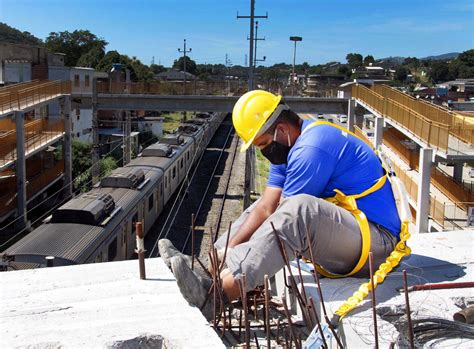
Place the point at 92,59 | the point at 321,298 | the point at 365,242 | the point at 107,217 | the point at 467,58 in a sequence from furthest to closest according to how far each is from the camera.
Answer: the point at 467,58 → the point at 92,59 → the point at 107,217 → the point at 365,242 → the point at 321,298

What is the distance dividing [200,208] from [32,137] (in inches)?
293

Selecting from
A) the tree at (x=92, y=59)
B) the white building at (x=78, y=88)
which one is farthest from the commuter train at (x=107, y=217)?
the tree at (x=92, y=59)

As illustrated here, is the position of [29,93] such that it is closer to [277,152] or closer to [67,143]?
[67,143]

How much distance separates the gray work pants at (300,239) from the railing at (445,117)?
12011 mm

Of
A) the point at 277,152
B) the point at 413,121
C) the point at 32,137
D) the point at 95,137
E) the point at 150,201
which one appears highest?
the point at 277,152

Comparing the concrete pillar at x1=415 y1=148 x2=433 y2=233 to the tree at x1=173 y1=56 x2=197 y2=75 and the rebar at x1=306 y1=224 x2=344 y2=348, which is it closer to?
the rebar at x1=306 y1=224 x2=344 y2=348

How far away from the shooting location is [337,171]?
3.53 metres

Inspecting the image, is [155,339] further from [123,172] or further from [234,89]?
[234,89]

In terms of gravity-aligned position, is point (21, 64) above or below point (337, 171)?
above

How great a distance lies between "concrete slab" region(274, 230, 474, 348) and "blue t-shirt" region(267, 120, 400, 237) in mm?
404

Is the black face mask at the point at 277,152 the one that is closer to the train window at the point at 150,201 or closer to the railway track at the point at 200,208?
the railway track at the point at 200,208

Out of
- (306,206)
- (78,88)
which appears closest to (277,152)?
(306,206)

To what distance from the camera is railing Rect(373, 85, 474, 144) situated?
14742mm

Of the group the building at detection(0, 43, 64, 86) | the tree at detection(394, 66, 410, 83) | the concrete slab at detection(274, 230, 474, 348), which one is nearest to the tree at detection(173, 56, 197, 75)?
the tree at detection(394, 66, 410, 83)
